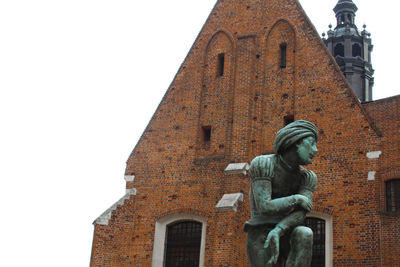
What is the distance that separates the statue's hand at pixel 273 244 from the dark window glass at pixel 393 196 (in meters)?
11.2

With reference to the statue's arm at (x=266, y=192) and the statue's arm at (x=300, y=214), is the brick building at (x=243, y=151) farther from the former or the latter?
the statue's arm at (x=266, y=192)

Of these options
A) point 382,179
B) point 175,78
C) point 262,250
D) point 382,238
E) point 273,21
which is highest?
point 273,21

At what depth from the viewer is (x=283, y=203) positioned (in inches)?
168

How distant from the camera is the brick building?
1485 cm

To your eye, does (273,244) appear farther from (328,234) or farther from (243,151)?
(243,151)

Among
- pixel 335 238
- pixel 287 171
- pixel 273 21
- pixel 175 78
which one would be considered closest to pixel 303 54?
pixel 273 21

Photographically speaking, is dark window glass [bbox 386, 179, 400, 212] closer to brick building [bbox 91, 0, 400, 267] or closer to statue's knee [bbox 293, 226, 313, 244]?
brick building [bbox 91, 0, 400, 267]

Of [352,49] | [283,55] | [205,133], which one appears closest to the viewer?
[283,55]

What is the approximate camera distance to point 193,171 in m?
17.4

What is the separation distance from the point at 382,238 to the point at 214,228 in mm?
4651

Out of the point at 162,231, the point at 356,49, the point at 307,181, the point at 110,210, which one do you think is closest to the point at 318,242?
the point at 162,231

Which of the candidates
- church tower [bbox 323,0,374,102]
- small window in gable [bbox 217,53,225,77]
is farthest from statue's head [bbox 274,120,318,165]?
church tower [bbox 323,0,374,102]

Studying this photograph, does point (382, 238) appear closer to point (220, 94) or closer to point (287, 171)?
point (220, 94)

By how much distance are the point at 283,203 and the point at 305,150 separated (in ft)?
1.51
